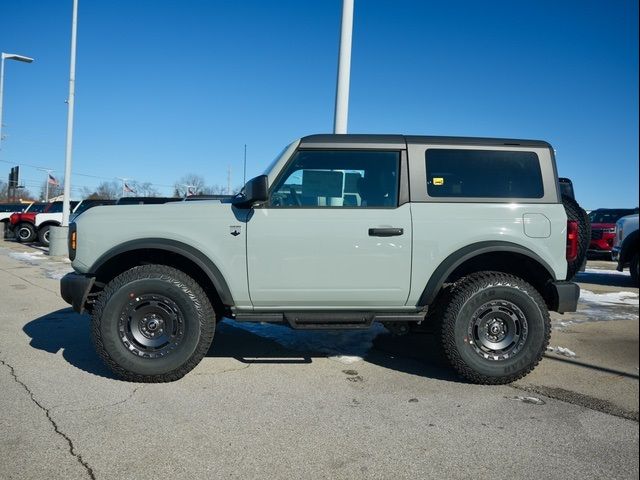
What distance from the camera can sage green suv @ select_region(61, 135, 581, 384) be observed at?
3791 mm

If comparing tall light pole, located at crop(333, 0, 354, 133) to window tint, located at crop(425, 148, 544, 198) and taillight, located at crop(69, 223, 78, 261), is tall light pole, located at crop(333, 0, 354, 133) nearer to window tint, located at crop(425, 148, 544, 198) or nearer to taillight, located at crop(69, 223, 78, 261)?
window tint, located at crop(425, 148, 544, 198)

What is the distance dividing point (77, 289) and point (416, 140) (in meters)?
3.17

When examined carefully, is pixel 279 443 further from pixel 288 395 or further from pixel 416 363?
pixel 416 363

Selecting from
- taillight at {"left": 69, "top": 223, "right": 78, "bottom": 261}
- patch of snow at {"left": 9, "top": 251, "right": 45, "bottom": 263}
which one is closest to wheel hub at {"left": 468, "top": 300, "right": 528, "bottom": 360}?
taillight at {"left": 69, "top": 223, "right": 78, "bottom": 261}

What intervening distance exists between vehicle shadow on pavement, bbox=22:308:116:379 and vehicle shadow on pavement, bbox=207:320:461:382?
1079 millimetres

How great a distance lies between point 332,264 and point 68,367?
2572 mm

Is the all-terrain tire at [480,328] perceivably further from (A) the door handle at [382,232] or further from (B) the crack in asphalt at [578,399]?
(A) the door handle at [382,232]

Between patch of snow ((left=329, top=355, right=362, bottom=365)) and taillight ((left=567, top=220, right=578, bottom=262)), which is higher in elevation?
taillight ((left=567, top=220, right=578, bottom=262))

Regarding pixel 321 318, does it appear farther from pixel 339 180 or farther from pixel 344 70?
pixel 344 70

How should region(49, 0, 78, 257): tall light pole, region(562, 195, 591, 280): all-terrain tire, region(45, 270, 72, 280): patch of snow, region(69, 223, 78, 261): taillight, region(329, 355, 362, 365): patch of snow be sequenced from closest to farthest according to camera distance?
1. region(69, 223, 78, 261): taillight
2. region(562, 195, 591, 280): all-terrain tire
3. region(329, 355, 362, 365): patch of snow
4. region(45, 270, 72, 280): patch of snow
5. region(49, 0, 78, 257): tall light pole

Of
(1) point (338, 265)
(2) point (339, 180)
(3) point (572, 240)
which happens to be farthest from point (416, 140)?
(3) point (572, 240)

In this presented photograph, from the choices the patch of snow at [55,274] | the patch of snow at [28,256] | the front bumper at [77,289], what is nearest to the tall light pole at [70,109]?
the patch of snow at [28,256]

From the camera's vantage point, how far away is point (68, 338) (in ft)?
16.7

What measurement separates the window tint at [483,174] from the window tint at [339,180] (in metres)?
0.35
